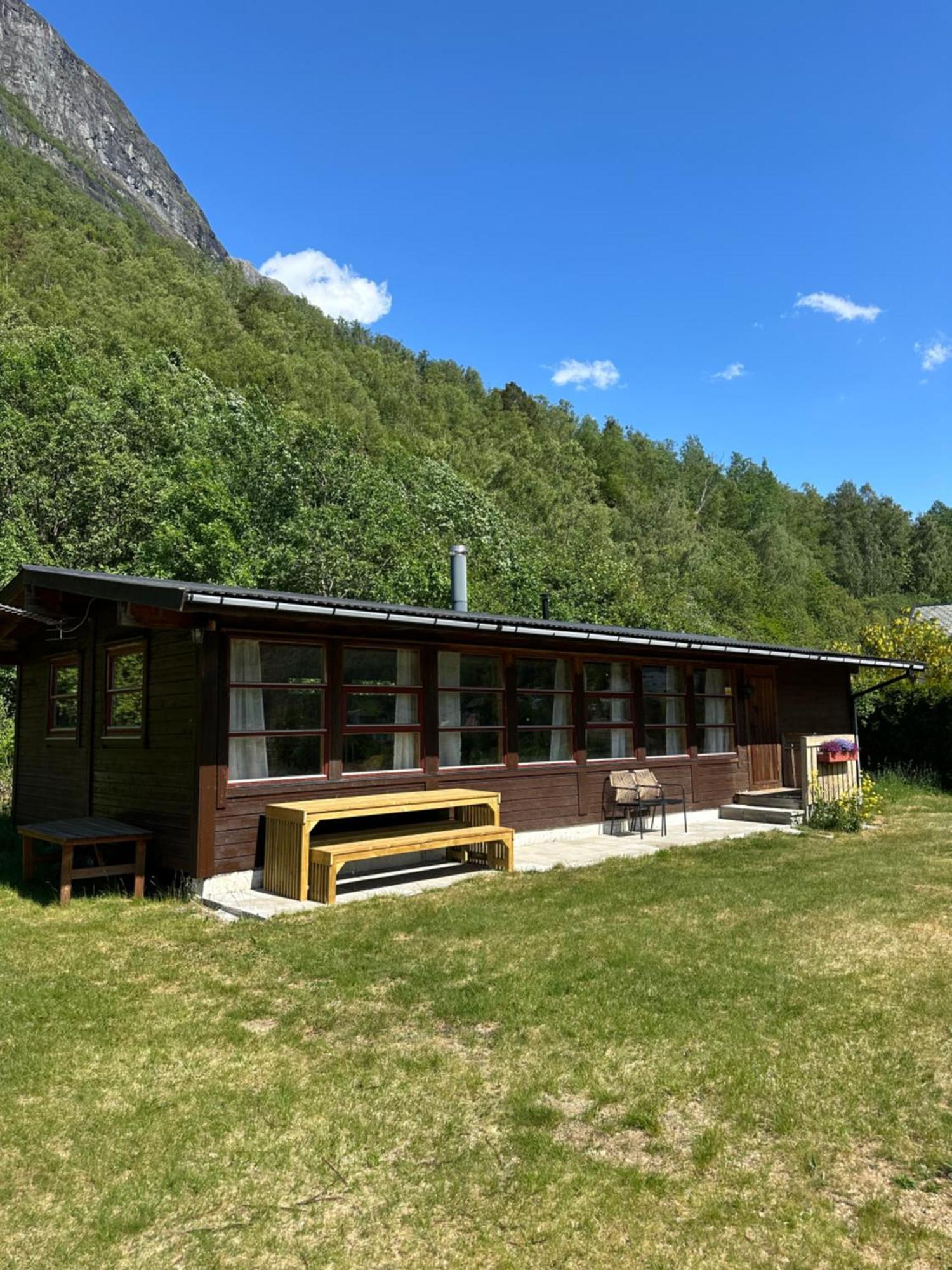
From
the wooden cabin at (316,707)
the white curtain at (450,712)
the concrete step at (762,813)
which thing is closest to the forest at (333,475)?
the wooden cabin at (316,707)

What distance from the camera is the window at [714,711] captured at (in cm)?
1141

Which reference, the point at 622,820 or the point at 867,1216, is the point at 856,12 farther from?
the point at 867,1216

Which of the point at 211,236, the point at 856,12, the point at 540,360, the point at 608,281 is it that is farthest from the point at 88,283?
the point at 211,236

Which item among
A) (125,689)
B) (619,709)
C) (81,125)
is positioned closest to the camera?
(125,689)

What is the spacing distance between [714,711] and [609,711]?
216 cm

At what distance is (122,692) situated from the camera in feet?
26.1

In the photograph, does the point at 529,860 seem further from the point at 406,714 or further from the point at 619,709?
the point at 619,709

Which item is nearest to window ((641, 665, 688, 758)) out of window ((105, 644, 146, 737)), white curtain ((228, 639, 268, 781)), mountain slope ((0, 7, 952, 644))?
white curtain ((228, 639, 268, 781))

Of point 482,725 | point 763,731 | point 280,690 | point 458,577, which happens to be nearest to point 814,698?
point 763,731

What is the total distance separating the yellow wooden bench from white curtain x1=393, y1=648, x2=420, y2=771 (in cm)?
36

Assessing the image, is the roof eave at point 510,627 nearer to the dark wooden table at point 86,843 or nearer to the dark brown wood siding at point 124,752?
the dark brown wood siding at point 124,752

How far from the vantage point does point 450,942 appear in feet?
17.0

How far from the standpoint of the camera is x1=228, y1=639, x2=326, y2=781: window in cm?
698

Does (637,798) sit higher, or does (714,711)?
(714,711)
